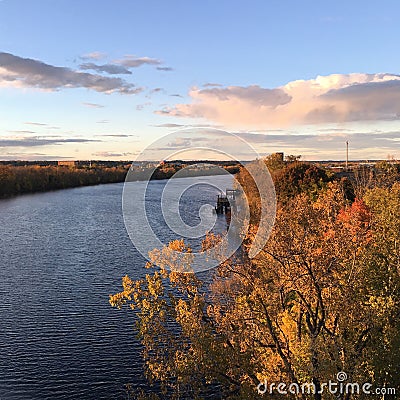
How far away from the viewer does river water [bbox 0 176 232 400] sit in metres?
19.7

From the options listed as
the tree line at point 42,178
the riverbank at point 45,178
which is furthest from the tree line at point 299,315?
the tree line at point 42,178

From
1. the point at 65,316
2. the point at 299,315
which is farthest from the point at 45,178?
the point at 299,315

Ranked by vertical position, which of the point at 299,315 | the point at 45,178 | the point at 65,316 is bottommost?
the point at 65,316

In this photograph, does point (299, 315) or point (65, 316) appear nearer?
point (299, 315)

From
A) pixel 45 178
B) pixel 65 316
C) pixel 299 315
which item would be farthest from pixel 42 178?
pixel 299 315

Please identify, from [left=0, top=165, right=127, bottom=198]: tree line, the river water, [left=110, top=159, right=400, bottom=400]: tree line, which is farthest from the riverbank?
[left=110, top=159, right=400, bottom=400]: tree line

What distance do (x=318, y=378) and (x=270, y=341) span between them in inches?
139

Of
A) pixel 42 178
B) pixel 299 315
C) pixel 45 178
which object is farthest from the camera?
pixel 45 178

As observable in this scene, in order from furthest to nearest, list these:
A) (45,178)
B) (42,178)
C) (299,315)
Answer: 1. (45,178)
2. (42,178)
3. (299,315)

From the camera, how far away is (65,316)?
25.4 m

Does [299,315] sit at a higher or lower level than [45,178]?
lower

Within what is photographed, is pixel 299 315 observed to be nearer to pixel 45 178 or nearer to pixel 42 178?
pixel 42 178

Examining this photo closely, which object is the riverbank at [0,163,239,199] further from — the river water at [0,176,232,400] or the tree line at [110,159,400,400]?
the tree line at [110,159,400,400]

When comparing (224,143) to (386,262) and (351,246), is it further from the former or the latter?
(386,262)
